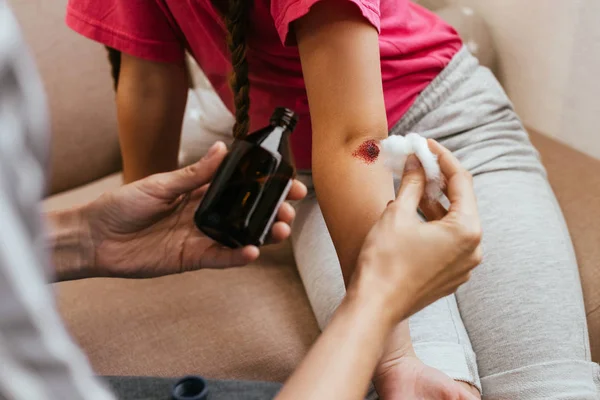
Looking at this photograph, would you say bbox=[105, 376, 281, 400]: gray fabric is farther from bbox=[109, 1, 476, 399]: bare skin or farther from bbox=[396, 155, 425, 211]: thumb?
bbox=[396, 155, 425, 211]: thumb

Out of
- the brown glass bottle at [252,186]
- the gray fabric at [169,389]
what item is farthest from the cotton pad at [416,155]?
the gray fabric at [169,389]

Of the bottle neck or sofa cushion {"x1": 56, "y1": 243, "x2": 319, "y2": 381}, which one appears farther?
sofa cushion {"x1": 56, "y1": 243, "x2": 319, "y2": 381}

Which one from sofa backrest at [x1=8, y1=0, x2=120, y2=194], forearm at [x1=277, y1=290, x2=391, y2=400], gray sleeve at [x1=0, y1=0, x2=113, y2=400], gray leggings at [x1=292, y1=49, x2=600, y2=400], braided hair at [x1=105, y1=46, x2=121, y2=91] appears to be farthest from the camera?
sofa backrest at [x1=8, y1=0, x2=120, y2=194]

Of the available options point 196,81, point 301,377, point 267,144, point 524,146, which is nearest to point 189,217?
point 267,144

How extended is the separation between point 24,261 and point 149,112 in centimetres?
70

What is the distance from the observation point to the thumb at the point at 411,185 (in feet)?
1.77

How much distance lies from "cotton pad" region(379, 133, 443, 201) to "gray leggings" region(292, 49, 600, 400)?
7.6 inches

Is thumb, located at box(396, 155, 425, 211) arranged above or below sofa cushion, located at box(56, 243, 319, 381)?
above

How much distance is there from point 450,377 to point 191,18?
57 cm

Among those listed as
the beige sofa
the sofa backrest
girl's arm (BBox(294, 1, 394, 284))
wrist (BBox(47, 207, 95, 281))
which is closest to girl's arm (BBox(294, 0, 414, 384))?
girl's arm (BBox(294, 1, 394, 284))

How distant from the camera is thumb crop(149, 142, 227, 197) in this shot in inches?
26.4

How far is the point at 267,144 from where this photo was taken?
2.11 ft

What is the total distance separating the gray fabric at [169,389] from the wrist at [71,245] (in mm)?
170

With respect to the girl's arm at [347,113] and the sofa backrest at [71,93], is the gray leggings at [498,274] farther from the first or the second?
the sofa backrest at [71,93]
